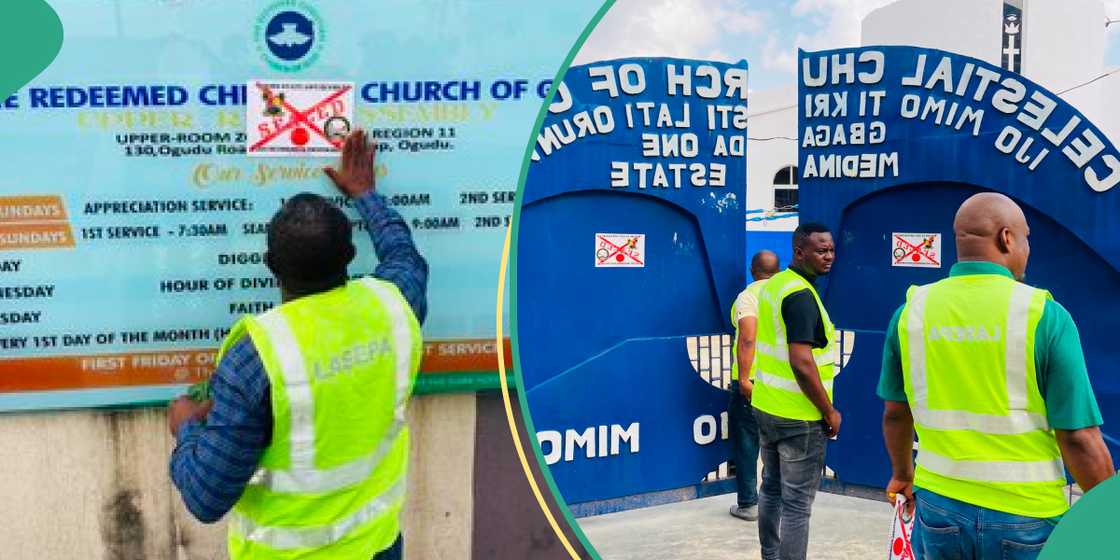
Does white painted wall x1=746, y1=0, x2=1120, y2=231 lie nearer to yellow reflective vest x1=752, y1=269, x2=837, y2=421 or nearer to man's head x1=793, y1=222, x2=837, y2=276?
man's head x1=793, y1=222, x2=837, y2=276

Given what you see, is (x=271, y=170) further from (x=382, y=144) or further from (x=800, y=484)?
(x=800, y=484)

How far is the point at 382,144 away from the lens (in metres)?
2.00

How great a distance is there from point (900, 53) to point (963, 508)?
199 centimetres

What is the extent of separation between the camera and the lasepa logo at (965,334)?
1.78m

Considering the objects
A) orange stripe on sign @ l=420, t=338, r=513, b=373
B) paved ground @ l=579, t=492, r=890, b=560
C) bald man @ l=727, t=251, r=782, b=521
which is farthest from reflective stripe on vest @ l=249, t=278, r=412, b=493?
bald man @ l=727, t=251, r=782, b=521

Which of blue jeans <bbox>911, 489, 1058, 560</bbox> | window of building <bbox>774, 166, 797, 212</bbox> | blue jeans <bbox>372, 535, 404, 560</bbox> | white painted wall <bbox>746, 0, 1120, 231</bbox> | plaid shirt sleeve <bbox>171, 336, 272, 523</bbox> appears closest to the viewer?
plaid shirt sleeve <bbox>171, 336, 272, 523</bbox>

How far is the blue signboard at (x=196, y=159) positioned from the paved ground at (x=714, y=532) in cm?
174

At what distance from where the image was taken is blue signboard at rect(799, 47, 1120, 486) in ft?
9.68

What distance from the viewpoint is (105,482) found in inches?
81.3

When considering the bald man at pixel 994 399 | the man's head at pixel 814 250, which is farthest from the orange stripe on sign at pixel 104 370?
the man's head at pixel 814 250

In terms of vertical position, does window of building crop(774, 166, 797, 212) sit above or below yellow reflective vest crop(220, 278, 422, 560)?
above

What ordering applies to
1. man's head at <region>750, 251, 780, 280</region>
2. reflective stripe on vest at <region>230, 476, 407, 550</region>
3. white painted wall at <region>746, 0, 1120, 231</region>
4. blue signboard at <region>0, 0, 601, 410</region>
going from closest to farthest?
reflective stripe on vest at <region>230, 476, 407, 550</region> → blue signboard at <region>0, 0, 601, 410</region> → white painted wall at <region>746, 0, 1120, 231</region> → man's head at <region>750, 251, 780, 280</region>

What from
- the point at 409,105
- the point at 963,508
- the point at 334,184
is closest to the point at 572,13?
the point at 409,105

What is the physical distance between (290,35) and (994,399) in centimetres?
180
